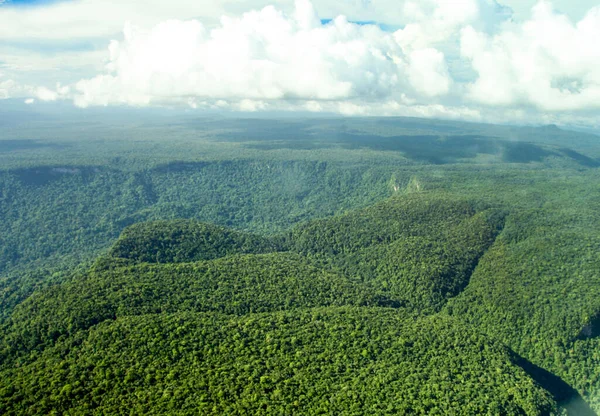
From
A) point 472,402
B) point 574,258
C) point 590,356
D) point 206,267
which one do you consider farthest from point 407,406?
point 574,258

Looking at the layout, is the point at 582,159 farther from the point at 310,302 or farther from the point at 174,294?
the point at 174,294

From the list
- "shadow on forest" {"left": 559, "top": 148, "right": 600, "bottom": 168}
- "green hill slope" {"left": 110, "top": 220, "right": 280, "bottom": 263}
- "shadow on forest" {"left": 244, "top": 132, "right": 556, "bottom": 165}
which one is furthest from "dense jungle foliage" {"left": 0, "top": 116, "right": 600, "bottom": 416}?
"shadow on forest" {"left": 559, "top": 148, "right": 600, "bottom": 168}

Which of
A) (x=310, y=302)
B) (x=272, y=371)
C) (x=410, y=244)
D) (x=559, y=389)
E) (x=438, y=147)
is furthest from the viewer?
(x=438, y=147)

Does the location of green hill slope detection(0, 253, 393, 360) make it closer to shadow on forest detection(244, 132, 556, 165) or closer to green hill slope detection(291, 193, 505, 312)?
green hill slope detection(291, 193, 505, 312)

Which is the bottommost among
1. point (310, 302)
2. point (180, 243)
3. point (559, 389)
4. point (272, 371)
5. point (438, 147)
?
point (559, 389)

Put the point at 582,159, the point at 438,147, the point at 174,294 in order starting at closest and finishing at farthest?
the point at 174,294 < the point at 582,159 < the point at 438,147

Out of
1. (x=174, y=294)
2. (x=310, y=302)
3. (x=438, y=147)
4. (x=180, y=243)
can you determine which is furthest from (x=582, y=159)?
(x=174, y=294)
